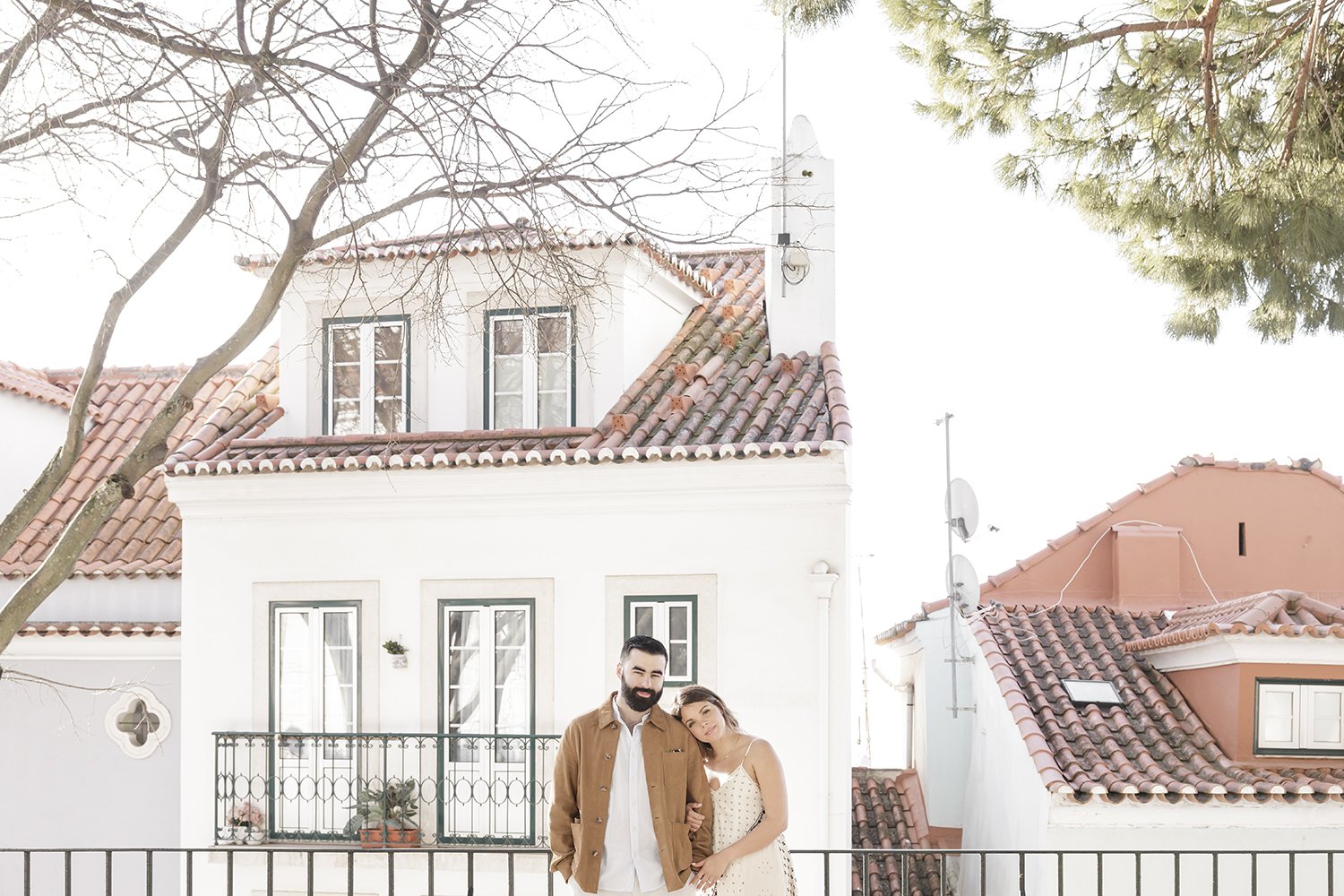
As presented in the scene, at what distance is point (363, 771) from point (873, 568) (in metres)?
32.1

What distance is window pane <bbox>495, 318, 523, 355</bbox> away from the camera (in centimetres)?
1358

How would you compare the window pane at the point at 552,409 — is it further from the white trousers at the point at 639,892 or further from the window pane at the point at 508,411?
the white trousers at the point at 639,892

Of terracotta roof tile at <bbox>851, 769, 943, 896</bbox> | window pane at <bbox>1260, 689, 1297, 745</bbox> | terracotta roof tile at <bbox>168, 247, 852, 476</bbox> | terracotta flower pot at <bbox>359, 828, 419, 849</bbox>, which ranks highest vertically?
terracotta roof tile at <bbox>168, 247, 852, 476</bbox>

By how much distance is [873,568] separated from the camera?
43.7 m

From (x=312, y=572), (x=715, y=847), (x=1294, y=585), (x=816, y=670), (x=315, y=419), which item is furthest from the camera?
(x=1294, y=585)

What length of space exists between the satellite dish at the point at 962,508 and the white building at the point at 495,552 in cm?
342

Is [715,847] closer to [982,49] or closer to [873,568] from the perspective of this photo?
[982,49]

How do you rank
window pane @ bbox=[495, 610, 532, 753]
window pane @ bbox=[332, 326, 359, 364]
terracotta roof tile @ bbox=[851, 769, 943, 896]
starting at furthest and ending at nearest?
1. terracotta roof tile @ bbox=[851, 769, 943, 896]
2. window pane @ bbox=[332, 326, 359, 364]
3. window pane @ bbox=[495, 610, 532, 753]

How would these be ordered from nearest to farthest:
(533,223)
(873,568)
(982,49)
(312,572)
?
1. (533,223)
2. (982,49)
3. (312,572)
4. (873,568)

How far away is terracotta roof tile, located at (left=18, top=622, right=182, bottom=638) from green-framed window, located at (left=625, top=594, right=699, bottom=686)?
4.48 meters

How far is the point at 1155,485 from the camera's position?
18.8 meters

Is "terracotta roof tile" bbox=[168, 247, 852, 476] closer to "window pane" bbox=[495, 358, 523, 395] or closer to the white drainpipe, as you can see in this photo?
"window pane" bbox=[495, 358, 523, 395]

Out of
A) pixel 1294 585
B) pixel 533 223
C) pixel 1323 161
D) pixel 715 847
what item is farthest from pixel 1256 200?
pixel 1294 585

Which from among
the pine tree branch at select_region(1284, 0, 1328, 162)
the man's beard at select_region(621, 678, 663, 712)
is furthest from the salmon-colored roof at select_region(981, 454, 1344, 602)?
the man's beard at select_region(621, 678, 663, 712)
